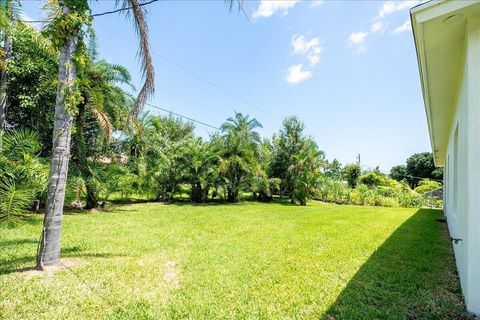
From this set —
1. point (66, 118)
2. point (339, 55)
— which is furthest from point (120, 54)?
point (339, 55)

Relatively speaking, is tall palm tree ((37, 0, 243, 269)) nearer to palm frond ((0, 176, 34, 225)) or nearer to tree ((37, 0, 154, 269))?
tree ((37, 0, 154, 269))

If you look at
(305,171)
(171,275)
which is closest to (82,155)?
(171,275)

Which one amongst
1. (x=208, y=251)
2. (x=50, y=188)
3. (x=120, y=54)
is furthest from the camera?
(x=120, y=54)

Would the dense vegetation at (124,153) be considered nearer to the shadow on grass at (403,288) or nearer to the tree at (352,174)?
the shadow on grass at (403,288)

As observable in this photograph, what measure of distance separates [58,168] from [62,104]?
1.15 metres

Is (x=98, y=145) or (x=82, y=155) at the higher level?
(x=98, y=145)

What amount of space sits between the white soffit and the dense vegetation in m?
5.39

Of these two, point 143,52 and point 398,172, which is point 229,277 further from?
point 398,172

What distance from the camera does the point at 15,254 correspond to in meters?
5.16

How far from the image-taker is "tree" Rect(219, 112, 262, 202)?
17.7 m

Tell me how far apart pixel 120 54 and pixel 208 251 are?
10113 millimetres

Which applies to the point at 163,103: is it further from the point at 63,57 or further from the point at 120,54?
the point at 63,57

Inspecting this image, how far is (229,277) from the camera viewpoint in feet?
14.2

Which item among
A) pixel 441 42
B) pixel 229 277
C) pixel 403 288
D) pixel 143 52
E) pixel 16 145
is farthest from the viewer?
pixel 16 145
